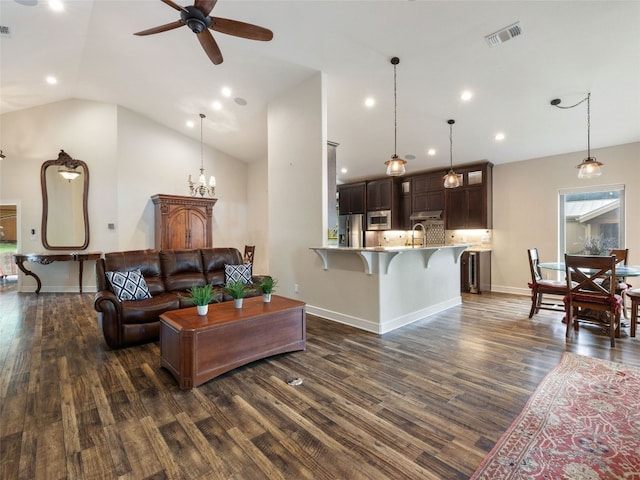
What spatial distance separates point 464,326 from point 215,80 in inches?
210

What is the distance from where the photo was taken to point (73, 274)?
6.82m

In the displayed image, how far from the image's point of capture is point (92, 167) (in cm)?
677

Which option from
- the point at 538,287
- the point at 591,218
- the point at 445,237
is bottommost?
the point at 538,287

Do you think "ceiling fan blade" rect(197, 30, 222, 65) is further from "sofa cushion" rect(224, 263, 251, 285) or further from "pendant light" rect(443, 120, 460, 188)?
"pendant light" rect(443, 120, 460, 188)

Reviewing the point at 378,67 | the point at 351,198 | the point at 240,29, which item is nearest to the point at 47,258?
the point at 240,29

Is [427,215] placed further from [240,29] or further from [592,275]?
[240,29]

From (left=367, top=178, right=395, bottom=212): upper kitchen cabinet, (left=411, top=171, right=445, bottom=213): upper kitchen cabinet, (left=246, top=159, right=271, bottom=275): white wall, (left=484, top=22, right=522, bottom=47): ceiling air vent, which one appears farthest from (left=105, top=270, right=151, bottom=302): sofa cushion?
(left=411, top=171, right=445, bottom=213): upper kitchen cabinet

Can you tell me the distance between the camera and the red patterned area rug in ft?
5.25

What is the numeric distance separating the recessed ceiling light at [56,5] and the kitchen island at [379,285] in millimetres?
4590

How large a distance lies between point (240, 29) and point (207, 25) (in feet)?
0.90

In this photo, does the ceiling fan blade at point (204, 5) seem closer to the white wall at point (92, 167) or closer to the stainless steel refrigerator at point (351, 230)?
the white wall at point (92, 167)

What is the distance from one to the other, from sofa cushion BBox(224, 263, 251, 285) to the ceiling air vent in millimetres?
4435

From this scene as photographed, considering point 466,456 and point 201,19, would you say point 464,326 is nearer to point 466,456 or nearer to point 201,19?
point 466,456

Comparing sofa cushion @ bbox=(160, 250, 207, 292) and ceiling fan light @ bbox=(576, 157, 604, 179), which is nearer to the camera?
ceiling fan light @ bbox=(576, 157, 604, 179)
